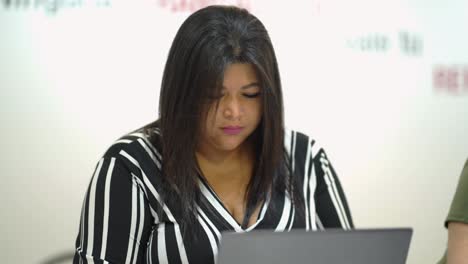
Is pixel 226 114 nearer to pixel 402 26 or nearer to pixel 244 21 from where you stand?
pixel 244 21

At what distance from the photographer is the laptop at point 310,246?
1045 mm

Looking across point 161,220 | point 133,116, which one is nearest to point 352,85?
point 133,116

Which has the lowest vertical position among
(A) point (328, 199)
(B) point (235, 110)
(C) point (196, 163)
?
(A) point (328, 199)

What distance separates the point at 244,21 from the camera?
4.54 feet

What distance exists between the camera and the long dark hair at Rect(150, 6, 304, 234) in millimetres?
1322

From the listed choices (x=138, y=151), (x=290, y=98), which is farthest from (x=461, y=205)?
(x=290, y=98)

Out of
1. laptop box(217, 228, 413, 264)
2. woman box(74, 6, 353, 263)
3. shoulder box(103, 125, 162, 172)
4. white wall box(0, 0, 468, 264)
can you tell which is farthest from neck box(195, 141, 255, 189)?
white wall box(0, 0, 468, 264)

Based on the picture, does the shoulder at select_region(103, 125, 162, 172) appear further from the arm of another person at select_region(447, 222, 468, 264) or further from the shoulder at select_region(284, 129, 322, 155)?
the arm of another person at select_region(447, 222, 468, 264)

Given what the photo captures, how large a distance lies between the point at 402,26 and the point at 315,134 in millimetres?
487

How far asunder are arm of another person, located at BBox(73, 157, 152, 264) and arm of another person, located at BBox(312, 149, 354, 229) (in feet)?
1.33

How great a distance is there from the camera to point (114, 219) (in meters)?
1.33

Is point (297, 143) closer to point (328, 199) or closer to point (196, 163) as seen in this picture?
point (328, 199)

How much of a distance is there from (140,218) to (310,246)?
43 cm

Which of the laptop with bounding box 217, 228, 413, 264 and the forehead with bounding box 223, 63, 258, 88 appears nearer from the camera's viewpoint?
the laptop with bounding box 217, 228, 413, 264
